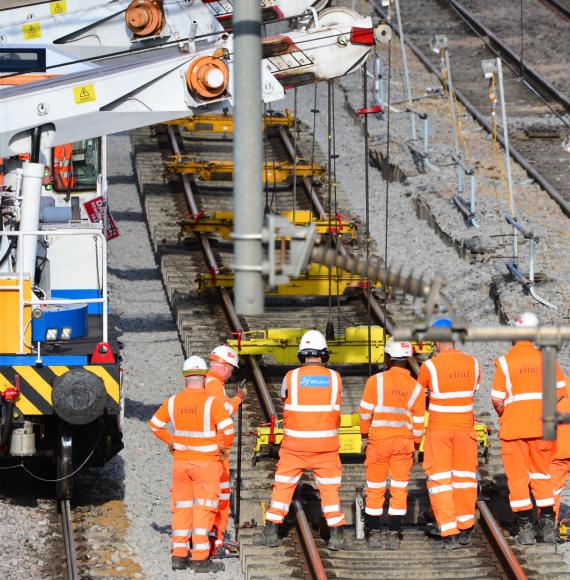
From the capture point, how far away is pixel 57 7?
1506 centimetres

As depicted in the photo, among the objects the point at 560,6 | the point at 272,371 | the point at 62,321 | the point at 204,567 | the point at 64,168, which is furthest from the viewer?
the point at 560,6

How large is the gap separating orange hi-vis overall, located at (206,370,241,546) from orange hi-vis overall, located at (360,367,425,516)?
1013mm

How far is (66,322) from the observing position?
12.4m

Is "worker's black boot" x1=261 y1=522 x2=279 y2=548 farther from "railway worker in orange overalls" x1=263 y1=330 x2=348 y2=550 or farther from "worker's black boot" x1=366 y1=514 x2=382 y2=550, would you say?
"worker's black boot" x1=366 y1=514 x2=382 y2=550

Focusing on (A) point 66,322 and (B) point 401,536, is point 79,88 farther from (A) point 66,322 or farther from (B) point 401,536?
(B) point 401,536

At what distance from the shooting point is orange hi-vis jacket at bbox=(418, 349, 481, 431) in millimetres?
11617

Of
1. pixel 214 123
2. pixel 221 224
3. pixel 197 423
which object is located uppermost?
pixel 214 123

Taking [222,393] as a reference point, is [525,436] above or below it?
below

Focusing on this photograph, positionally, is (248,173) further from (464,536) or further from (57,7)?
(57,7)

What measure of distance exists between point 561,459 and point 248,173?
541 centimetres

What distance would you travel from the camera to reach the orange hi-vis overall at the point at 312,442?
37.4 ft

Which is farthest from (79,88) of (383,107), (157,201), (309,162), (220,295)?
(383,107)

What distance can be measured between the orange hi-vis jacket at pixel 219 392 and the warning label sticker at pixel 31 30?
4.84 metres

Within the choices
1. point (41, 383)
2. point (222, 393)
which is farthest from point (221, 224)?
point (222, 393)
